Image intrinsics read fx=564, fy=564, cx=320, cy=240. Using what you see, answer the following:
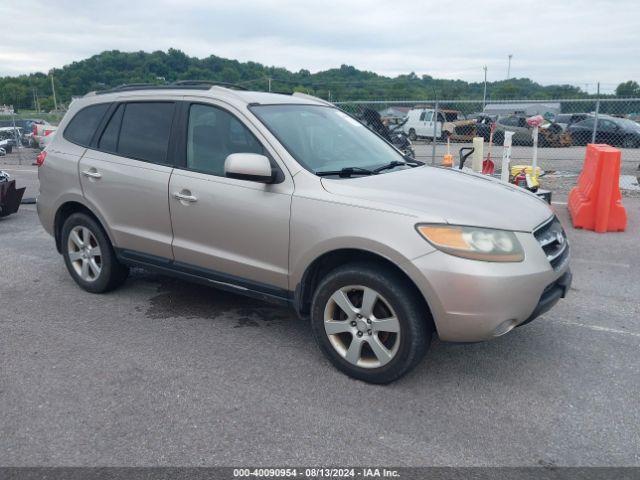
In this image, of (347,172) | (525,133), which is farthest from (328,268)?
(525,133)

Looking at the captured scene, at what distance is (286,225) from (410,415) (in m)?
1.37

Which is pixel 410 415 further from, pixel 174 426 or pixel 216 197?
pixel 216 197

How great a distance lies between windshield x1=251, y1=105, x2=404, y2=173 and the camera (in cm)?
388

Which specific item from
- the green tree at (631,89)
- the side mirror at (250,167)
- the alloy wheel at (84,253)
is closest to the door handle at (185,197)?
the side mirror at (250,167)

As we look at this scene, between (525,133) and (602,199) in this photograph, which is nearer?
(602,199)

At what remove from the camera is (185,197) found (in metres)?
4.09

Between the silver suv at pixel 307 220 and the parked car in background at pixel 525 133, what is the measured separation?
16.5 metres

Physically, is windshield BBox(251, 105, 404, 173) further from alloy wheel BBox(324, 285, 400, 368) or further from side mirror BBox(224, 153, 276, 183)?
alloy wheel BBox(324, 285, 400, 368)

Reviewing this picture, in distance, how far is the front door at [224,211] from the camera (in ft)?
12.2

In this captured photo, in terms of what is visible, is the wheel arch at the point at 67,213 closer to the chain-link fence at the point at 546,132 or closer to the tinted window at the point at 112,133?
the tinted window at the point at 112,133

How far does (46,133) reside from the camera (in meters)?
21.7

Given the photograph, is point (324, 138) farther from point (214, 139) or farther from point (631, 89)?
point (631, 89)

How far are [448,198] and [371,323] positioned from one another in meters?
0.89

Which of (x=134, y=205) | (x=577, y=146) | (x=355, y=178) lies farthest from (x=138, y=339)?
(x=577, y=146)
